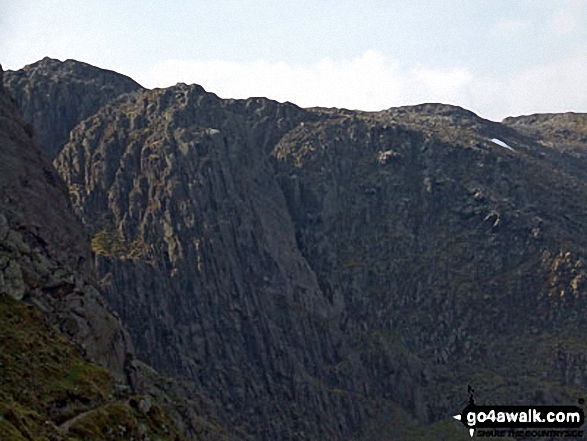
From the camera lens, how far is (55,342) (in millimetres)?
111625

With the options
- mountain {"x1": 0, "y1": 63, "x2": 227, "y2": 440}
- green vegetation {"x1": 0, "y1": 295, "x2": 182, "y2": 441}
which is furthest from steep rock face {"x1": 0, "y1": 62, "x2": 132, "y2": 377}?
green vegetation {"x1": 0, "y1": 295, "x2": 182, "y2": 441}

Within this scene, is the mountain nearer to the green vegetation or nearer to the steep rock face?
the green vegetation

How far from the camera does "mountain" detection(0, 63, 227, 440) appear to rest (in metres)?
88.8

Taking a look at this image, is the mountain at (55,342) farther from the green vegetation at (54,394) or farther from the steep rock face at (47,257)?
the steep rock face at (47,257)

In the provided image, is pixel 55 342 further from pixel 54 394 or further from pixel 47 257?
pixel 47 257

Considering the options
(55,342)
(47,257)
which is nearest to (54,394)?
(55,342)

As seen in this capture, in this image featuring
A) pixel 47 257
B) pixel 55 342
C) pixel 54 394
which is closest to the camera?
pixel 54 394

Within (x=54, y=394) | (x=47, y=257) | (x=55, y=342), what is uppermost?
(x=47, y=257)

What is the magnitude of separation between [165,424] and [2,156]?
108714mm

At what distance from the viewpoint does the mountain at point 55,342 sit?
8881 cm

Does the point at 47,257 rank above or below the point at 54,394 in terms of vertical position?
above

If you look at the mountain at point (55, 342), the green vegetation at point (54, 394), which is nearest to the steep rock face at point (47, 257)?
the mountain at point (55, 342)

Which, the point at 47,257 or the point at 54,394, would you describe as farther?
the point at 47,257

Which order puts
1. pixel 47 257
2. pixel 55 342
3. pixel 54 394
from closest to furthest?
pixel 54 394 < pixel 55 342 < pixel 47 257
